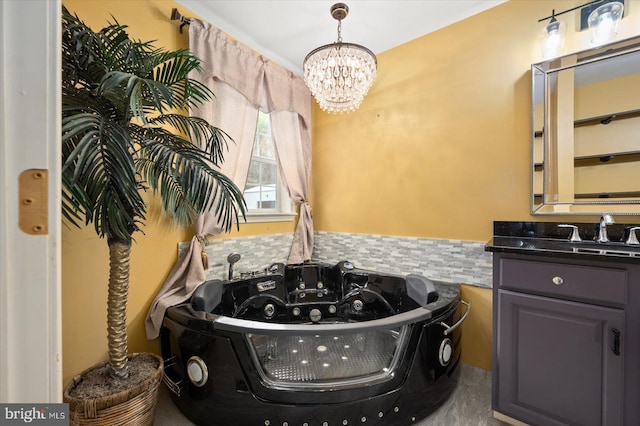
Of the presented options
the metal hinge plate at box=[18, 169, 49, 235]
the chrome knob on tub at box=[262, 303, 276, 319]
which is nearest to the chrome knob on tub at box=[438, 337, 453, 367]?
the chrome knob on tub at box=[262, 303, 276, 319]

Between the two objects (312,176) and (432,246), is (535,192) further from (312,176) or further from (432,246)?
(312,176)

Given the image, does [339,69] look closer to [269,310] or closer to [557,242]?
[557,242]

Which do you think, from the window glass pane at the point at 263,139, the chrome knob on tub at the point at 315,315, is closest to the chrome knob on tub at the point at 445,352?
the chrome knob on tub at the point at 315,315

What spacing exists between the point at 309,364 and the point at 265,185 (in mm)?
1578

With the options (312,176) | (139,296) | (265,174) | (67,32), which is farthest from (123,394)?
(312,176)

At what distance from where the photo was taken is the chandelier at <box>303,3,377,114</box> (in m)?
1.61

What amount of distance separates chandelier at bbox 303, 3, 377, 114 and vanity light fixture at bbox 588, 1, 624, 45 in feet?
3.94

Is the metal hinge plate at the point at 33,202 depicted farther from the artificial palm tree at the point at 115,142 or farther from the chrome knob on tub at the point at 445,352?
the chrome knob on tub at the point at 445,352

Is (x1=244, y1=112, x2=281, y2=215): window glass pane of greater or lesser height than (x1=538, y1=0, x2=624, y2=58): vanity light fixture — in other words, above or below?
below

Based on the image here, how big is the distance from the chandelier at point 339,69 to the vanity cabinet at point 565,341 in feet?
4.19

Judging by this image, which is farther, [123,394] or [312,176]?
[312,176]

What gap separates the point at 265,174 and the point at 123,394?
1837 millimetres

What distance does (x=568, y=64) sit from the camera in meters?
1.56

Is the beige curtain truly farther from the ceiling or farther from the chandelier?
the chandelier
